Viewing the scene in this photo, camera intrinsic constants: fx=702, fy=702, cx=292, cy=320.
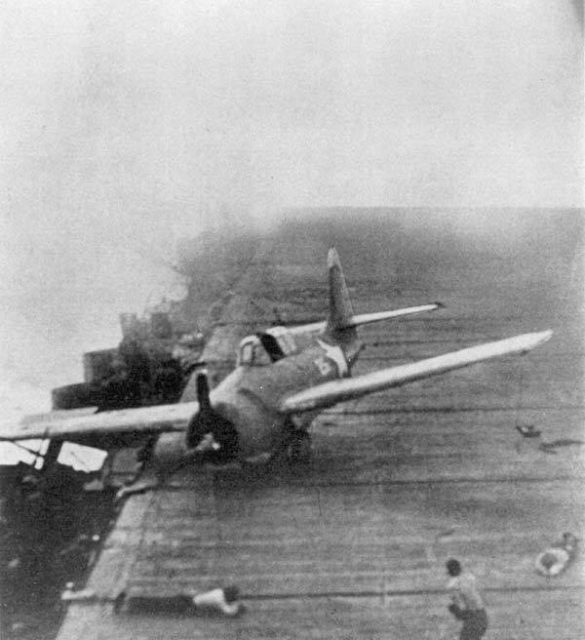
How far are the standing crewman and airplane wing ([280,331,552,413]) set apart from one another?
458 cm

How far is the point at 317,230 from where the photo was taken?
169 ft

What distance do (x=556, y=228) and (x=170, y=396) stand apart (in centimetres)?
3537

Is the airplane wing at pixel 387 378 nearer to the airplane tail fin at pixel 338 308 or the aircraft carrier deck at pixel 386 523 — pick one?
the aircraft carrier deck at pixel 386 523

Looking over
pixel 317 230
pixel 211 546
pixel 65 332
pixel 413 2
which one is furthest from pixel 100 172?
pixel 211 546

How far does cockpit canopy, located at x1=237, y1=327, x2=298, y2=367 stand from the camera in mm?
12828

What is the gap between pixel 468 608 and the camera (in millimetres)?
8047

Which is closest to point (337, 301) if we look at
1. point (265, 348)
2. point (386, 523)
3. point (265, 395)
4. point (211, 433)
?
point (265, 348)

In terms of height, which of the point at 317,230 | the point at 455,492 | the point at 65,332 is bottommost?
the point at 65,332

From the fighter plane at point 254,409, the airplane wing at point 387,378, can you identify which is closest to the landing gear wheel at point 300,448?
the fighter plane at point 254,409

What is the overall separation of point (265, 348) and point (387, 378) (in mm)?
2343

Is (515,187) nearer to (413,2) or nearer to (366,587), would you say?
(413,2)

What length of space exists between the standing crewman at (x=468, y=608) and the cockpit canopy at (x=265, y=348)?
5.71 metres

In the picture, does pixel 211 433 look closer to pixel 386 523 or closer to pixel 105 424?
pixel 105 424

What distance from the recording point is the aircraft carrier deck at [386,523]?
8625 millimetres
